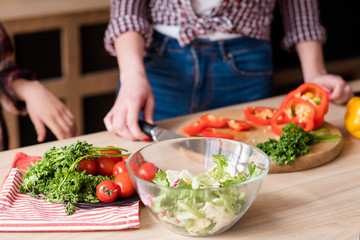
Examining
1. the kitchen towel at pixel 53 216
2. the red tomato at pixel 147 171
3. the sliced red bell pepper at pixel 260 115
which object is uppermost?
the red tomato at pixel 147 171

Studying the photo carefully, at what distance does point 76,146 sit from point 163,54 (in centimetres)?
81

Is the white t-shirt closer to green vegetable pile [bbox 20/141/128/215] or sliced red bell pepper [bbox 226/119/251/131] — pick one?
sliced red bell pepper [bbox 226/119/251/131]

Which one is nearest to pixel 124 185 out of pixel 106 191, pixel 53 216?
pixel 106 191

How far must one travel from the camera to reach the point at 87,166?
3.61 feet

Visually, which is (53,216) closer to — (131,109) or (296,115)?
(131,109)

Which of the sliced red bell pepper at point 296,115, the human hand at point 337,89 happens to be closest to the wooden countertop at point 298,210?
the sliced red bell pepper at point 296,115

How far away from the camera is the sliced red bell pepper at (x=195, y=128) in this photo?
4.72 feet

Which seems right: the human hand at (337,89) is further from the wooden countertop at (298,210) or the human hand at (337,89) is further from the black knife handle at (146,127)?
the black knife handle at (146,127)

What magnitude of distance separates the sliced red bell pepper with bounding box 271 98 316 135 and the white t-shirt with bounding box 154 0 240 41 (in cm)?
41

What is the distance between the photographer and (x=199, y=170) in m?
1.11

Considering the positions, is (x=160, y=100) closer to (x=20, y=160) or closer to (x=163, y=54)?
(x=163, y=54)

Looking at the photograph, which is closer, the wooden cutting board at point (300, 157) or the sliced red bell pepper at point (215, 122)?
the wooden cutting board at point (300, 157)

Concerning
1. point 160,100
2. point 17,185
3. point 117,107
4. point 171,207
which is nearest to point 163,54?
point 160,100

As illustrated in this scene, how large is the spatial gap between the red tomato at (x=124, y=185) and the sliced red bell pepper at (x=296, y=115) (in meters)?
0.54
